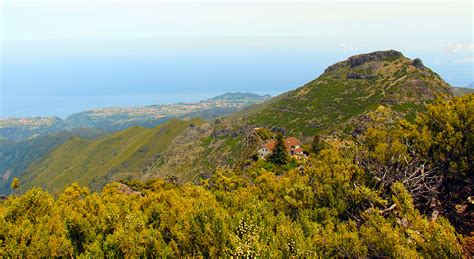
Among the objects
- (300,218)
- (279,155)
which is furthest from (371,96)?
(300,218)

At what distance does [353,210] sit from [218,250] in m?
14.2

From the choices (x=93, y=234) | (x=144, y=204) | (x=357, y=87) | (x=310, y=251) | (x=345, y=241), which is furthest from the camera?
(x=357, y=87)

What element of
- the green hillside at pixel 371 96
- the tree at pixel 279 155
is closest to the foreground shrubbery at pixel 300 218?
the tree at pixel 279 155

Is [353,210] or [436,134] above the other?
[436,134]

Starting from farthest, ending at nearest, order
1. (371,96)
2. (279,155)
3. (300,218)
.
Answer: (371,96), (279,155), (300,218)

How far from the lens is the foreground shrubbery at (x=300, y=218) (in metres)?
21.8

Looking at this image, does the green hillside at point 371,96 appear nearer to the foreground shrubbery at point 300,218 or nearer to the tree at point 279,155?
the tree at point 279,155

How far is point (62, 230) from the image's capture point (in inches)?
1112

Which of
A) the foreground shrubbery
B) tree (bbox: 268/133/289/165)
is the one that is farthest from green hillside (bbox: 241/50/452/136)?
the foreground shrubbery

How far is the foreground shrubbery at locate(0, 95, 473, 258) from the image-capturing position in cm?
2181

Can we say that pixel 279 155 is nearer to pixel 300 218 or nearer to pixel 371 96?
pixel 300 218

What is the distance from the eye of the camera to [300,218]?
92.8ft

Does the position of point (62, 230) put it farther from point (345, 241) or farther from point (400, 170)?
point (400, 170)

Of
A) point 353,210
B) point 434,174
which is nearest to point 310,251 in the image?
Result: point 353,210
